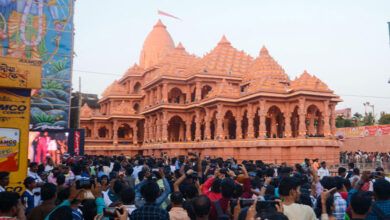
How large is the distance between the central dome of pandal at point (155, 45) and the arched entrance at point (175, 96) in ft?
42.4

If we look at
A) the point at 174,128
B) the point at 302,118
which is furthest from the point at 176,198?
the point at 174,128

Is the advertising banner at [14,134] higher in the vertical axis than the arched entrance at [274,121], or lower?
lower

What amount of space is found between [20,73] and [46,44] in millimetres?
23682

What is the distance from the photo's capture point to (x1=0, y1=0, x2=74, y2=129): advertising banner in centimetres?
2794

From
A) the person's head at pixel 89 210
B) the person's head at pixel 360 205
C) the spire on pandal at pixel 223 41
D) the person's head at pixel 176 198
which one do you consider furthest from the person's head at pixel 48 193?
the spire on pandal at pixel 223 41

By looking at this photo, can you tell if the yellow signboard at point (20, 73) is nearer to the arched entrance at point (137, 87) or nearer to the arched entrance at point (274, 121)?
the arched entrance at point (274, 121)

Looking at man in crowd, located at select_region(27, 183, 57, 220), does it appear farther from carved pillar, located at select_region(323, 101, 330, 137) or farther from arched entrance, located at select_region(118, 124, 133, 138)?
arched entrance, located at select_region(118, 124, 133, 138)

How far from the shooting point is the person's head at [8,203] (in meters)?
4.15

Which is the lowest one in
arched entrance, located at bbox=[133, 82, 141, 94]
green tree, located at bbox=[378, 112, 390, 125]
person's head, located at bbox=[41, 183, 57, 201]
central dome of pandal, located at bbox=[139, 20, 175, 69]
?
person's head, located at bbox=[41, 183, 57, 201]

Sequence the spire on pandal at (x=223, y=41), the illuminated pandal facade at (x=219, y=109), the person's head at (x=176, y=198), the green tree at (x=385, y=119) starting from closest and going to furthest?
the person's head at (x=176, y=198) → the illuminated pandal facade at (x=219, y=109) → the spire on pandal at (x=223, y=41) → the green tree at (x=385, y=119)

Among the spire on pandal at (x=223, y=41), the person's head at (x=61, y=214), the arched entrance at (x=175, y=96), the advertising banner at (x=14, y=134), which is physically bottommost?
the person's head at (x=61, y=214)

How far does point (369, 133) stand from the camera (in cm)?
3797

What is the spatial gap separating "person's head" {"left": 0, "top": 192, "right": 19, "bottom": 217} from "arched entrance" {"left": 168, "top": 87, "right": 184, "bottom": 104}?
36.1 meters

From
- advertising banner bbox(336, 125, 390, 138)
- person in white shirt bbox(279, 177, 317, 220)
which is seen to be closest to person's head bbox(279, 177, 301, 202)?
person in white shirt bbox(279, 177, 317, 220)
